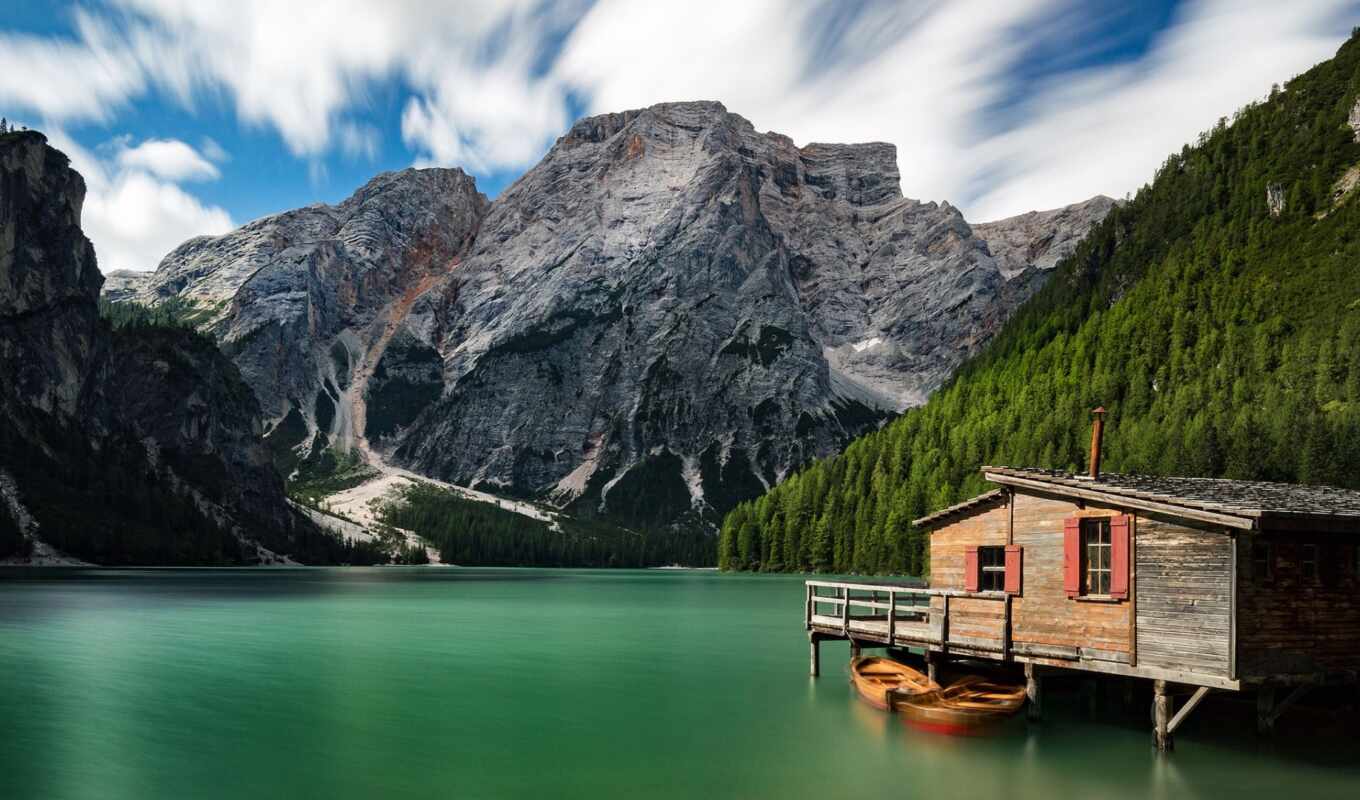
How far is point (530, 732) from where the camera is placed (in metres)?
33.2

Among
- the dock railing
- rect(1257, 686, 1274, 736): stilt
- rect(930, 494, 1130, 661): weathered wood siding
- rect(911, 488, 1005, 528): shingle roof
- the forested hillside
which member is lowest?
rect(1257, 686, 1274, 736): stilt

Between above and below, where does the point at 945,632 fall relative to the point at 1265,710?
above

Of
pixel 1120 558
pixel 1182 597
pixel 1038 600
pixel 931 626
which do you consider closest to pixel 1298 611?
pixel 1182 597

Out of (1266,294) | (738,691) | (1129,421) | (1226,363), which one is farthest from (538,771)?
(1266,294)

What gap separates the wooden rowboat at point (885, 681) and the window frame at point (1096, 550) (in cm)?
645

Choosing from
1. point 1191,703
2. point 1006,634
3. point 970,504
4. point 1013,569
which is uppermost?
point 970,504

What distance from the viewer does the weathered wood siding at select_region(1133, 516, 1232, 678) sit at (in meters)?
27.6

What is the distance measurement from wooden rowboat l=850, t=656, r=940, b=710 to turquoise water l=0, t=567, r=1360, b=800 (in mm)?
796

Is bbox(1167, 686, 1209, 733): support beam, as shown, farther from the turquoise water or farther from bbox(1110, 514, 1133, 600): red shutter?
bbox(1110, 514, 1133, 600): red shutter

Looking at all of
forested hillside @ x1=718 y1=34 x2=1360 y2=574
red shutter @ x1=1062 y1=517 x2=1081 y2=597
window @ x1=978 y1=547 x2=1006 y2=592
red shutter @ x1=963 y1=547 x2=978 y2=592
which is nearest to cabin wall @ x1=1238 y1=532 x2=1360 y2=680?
red shutter @ x1=1062 y1=517 x2=1081 y2=597

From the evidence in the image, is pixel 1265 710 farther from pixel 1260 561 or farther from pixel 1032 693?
pixel 1032 693

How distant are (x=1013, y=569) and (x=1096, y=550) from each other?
3.39m

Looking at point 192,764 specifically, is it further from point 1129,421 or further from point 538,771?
point 1129,421

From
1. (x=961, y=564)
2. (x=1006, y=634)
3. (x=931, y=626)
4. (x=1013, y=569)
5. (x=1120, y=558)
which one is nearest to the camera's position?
(x=1120, y=558)
